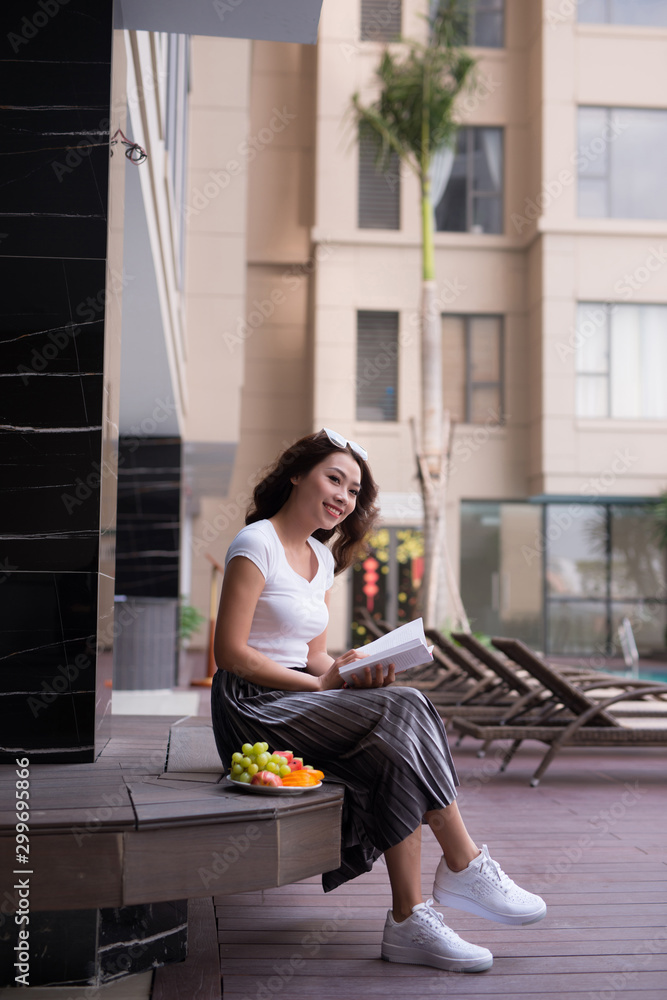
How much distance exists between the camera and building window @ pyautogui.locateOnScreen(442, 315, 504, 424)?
18234 millimetres

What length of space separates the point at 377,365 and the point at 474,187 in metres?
3.93

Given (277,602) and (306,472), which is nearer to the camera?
(277,602)

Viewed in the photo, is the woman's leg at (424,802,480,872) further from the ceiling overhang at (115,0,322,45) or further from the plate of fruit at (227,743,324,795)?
the ceiling overhang at (115,0,322,45)

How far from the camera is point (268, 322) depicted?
20406 mm

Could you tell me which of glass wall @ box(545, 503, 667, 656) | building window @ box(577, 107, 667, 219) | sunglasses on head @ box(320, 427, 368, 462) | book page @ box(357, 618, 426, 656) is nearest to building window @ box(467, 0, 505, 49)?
building window @ box(577, 107, 667, 219)

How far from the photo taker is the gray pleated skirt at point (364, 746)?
2633 millimetres

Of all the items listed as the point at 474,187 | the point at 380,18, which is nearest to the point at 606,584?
the point at 474,187

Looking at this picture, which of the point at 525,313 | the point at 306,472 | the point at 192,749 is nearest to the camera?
the point at 306,472

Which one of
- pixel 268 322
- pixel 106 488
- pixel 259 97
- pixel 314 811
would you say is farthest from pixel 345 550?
pixel 259 97

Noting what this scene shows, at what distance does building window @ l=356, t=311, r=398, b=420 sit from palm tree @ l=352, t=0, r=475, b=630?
13.1 feet

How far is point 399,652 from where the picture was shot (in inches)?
103

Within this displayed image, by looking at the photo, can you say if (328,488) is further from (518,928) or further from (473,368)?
(473,368)

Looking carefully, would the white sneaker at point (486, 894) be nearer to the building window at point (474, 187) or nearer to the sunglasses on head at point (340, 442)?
the sunglasses on head at point (340, 442)

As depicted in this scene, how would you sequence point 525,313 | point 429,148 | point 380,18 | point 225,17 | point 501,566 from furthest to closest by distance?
point 380,18 → point 525,313 → point 501,566 → point 429,148 → point 225,17
